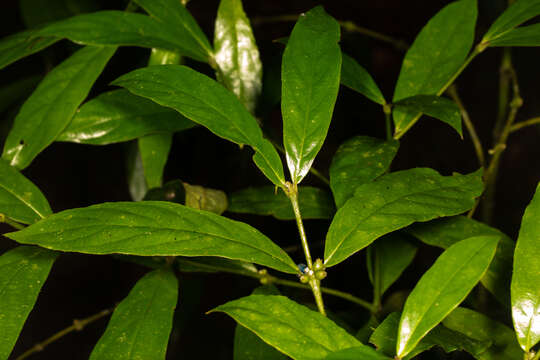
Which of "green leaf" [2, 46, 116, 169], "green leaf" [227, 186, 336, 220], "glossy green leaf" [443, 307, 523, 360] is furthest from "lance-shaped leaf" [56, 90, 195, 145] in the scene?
"glossy green leaf" [443, 307, 523, 360]

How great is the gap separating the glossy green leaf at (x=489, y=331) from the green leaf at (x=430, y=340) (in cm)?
13

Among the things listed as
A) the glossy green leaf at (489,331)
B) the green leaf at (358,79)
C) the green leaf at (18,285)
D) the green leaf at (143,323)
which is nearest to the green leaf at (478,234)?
the glossy green leaf at (489,331)

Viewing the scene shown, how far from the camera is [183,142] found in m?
1.12

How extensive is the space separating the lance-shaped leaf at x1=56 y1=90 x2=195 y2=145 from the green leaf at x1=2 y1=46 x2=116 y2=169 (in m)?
0.03

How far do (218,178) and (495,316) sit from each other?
0.70 m

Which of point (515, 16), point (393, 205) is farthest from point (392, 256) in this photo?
point (515, 16)

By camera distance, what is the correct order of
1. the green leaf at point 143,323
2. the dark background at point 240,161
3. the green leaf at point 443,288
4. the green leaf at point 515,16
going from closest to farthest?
the green leaf at point 443,288, the green leaf at point 143,323, the green leaf at point 515,16, the dark background at point 240,161

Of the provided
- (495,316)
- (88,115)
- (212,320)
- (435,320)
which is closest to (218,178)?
(212,320)

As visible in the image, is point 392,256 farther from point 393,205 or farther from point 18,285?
point 18,285

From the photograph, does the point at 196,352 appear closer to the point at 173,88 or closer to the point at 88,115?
the point at 88,115

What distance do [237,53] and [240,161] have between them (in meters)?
0.47

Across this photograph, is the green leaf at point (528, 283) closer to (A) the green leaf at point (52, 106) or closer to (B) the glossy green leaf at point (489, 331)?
(B) the glossy green leaf at point (489, 331)

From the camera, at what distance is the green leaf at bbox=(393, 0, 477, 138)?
745 mm

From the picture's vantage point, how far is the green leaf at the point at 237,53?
0.85 meters
